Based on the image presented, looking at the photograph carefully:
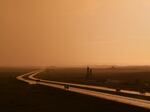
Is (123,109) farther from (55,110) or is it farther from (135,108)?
(55,110)

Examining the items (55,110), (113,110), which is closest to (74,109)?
(55,110)

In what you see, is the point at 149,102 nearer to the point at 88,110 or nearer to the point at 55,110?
the point at 88,110

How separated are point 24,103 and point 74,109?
12.1 m

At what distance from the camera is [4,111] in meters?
41.6

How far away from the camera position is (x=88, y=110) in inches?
1582

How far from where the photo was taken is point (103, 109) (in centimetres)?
4059

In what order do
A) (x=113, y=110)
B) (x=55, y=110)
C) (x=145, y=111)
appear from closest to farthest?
(x=145, y=111) → (x=113, y=110) → (x=55, y=110)

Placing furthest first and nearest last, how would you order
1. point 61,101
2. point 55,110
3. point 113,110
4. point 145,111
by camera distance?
point 61,101, point 55,110, point 113,110, point 145,111

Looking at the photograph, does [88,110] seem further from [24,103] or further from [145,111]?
[24,103]

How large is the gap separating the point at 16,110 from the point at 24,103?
27.0ft

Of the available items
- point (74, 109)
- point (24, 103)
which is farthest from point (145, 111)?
point (24, 103)

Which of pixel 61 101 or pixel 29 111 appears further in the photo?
pixel 61 101

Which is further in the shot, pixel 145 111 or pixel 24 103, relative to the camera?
pixel 24 103

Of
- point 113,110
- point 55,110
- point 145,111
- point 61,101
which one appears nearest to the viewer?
point 145,111
